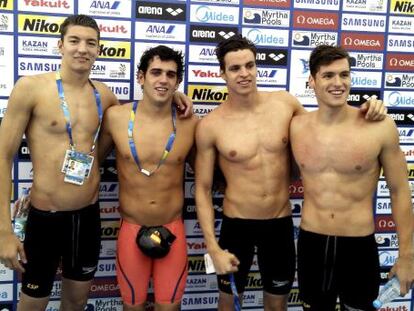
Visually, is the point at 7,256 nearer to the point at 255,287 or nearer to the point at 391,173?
the point at 255,287

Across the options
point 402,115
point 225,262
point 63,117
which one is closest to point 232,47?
point 63,117

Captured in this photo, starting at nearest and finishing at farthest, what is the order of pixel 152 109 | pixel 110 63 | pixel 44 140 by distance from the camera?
pixel 44 140, pixel 152 109, pixel 110 63

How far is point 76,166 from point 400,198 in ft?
5.83

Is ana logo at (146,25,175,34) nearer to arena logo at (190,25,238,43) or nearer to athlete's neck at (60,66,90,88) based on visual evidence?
arena logo at (190,25,238,43)

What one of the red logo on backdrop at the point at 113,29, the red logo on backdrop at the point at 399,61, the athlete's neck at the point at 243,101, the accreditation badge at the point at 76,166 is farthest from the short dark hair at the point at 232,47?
the red logo on backdrop at the point at 399,61

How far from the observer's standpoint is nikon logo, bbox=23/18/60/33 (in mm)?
2977

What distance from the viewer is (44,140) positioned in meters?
2.54

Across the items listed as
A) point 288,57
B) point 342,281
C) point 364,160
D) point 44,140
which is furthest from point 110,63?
point 342,281

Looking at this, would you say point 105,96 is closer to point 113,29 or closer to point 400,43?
point 113,29

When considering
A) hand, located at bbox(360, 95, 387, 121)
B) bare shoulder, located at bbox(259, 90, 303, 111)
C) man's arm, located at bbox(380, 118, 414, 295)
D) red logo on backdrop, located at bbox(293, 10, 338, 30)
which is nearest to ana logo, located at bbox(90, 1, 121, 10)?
bare shoulder, located at bbox(259, 90, 303, 111)

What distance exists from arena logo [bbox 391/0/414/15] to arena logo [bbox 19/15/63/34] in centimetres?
243

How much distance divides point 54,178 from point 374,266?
181 centimetres

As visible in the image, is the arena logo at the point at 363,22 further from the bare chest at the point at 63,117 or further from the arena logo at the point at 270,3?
the bare chest at the point at 63,117

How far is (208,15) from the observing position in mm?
3203
